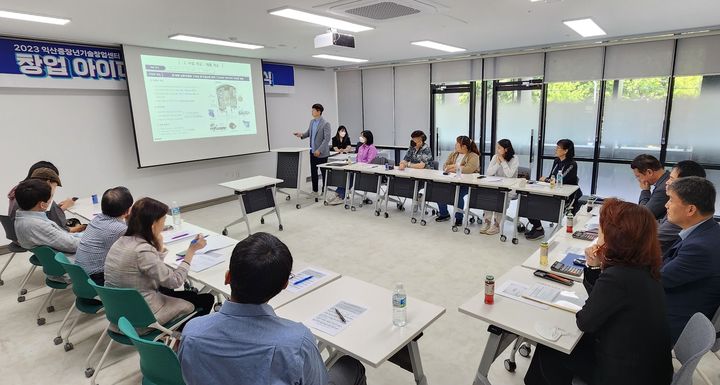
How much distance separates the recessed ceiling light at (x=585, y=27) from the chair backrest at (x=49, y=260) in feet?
18.5

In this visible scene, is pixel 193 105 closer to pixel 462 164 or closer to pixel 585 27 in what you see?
pixel 462 164

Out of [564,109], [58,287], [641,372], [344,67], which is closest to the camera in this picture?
[641,372]

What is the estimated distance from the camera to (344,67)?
30.7ft

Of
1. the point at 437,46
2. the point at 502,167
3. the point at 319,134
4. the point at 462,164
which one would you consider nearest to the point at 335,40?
the point at 437,46

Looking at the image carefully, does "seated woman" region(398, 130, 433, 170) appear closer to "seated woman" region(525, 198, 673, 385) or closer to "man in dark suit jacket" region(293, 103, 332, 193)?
"man in dark suit jacket" region(293, 103, 332, 193)

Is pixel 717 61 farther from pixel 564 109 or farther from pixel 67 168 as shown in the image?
pixel 67 168

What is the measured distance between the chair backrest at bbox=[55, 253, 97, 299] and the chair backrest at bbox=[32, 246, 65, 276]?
505 millimetres

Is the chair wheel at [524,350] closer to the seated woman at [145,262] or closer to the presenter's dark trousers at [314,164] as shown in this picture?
the seated woman at [145,262]

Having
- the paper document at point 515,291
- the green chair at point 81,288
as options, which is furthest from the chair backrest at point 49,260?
the paper document at point 515,291

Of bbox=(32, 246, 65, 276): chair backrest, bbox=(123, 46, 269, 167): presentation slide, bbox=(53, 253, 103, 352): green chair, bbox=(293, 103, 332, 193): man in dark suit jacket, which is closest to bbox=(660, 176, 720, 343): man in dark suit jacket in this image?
bbox=(53, 253, 103, 352): green chair

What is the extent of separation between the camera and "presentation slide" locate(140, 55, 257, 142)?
6.19 metres

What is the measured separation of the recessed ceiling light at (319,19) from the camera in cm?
390

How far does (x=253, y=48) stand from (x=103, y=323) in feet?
14.7

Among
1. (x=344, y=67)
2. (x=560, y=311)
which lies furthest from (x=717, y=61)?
(x=344, y=67)
